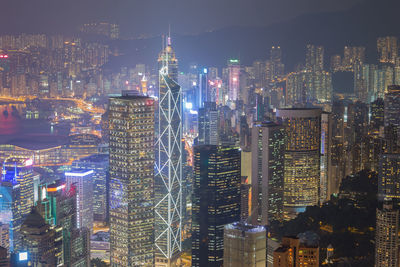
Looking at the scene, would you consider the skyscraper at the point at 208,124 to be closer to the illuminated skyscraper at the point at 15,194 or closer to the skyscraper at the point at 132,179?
the skyscraper at the point at 132,179

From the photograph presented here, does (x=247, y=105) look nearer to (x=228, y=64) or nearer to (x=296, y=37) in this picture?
(x=228, y=64)

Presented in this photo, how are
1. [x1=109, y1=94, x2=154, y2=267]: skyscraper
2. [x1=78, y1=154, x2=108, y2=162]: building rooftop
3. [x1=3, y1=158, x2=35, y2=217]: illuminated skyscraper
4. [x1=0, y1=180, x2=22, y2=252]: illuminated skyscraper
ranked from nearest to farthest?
[x1=0, y1=180, x2=22, y2=252]: illuminated skyscraper
[x1=109, y1=94, x2=154, y2=267]: skyscraper
[x1=3, y1=158, x2=35, y2=217]: illuminated skyscraper
[x1=78, y1=154, x2=108, y2=162]: building rooftop

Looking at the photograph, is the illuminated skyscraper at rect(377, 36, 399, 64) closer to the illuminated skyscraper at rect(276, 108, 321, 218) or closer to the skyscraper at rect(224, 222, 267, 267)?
the illuminated skyscraper at rect(276, 108, 321, 218)

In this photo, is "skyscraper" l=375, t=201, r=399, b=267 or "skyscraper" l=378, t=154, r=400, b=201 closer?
"skyscraper" l=375, t=201, r=399, b=267

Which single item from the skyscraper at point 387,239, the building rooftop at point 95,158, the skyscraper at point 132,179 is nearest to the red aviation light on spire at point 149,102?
the skyscraper at point 132,179

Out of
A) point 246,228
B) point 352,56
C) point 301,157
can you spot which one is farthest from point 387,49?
point 246,228

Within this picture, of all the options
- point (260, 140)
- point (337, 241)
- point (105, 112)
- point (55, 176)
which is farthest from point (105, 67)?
point (337, 241)

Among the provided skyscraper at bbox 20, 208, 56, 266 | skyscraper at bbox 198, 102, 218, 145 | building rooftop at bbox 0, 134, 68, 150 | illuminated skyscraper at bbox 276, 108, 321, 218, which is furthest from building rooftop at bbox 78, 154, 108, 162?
illuminated skyscraper at bbox 276, 108, 321, 218

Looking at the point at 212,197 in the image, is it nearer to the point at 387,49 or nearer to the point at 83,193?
the point at 83,193
